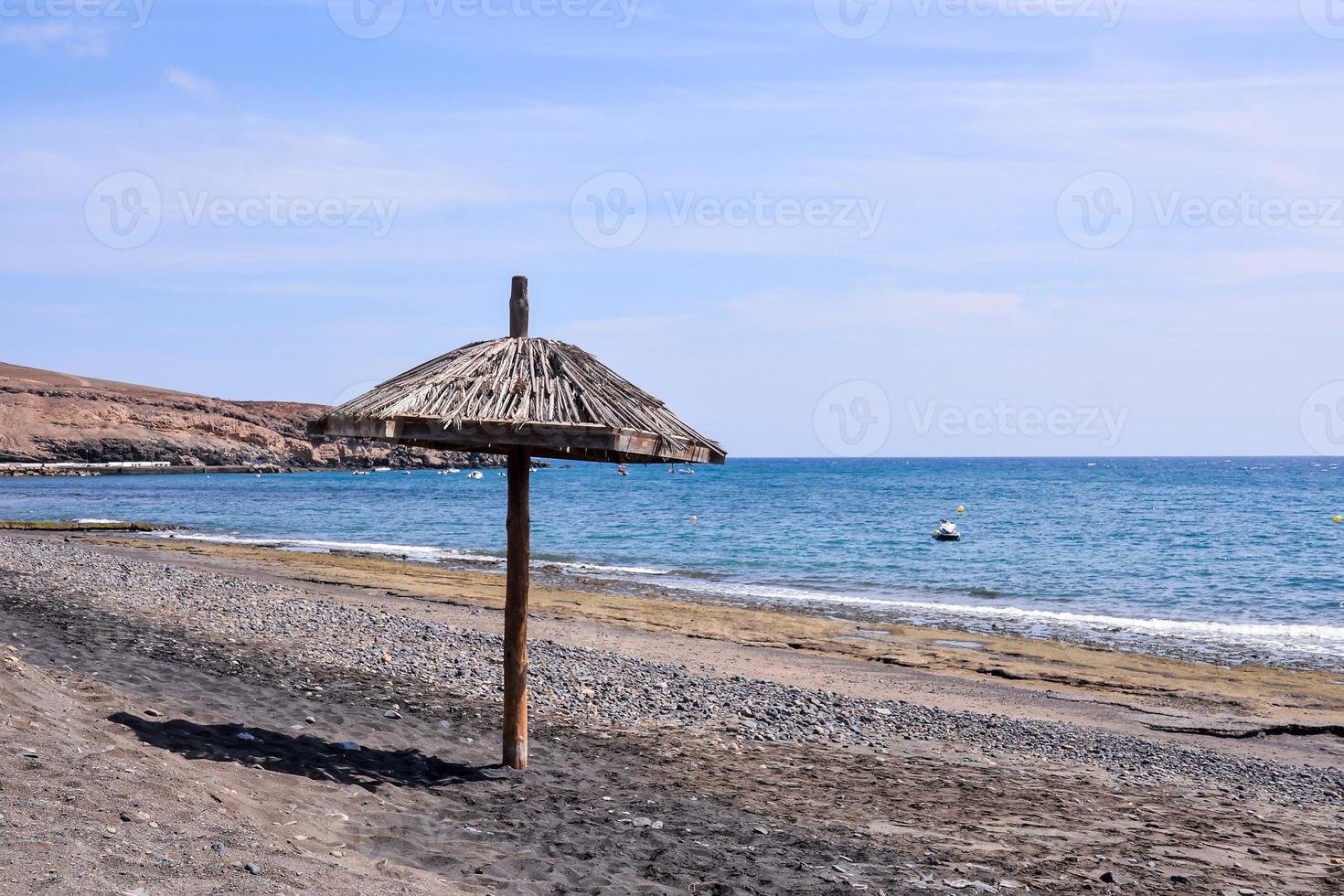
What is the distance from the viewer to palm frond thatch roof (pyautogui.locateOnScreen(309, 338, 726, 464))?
7.07 m

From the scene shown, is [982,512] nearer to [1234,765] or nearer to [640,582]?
[640,582]

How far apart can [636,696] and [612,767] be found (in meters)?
2.95

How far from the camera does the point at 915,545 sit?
1626 inches

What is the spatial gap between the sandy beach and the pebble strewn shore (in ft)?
0.22

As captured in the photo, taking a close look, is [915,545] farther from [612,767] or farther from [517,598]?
[517,598]

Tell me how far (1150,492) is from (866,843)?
302ft

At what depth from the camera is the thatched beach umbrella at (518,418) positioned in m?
7.09

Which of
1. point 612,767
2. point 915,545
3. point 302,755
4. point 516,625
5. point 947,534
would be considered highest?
point 516,625

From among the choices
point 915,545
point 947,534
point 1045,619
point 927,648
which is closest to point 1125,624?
point 1045,619

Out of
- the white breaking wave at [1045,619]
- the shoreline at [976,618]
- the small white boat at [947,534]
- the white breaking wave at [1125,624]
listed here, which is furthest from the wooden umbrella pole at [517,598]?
the small white boat at [947,534]

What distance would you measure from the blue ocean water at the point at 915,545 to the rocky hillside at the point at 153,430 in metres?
29.7

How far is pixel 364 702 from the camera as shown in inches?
391

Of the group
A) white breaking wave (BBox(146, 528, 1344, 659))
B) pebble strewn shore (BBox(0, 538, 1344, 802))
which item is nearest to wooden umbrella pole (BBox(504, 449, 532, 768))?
pebble strewn shore (BBox(0, 538, 1344, 802))

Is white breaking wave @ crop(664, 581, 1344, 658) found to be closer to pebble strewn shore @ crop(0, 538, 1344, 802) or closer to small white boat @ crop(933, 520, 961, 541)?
pebble strewn shore @ crop(0, 538, 1344, 802)
